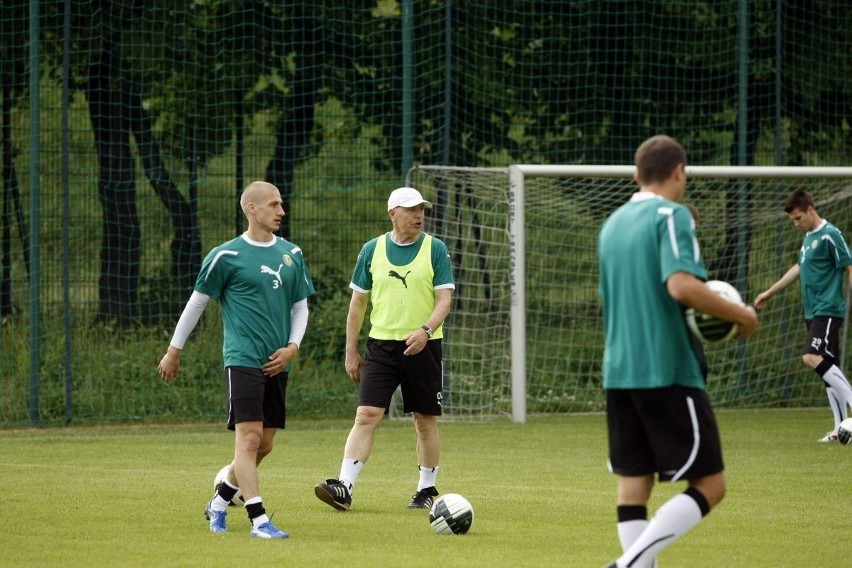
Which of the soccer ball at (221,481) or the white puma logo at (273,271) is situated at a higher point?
the white puma logo at (273,271)

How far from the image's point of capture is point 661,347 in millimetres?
5270

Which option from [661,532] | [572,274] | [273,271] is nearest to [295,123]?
[572,274]

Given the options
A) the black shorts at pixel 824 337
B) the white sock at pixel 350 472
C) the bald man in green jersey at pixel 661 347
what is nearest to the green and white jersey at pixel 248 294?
the white sock at pixel 350 472

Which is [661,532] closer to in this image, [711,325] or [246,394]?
[711,325]

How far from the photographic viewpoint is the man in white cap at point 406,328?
861 centimetres

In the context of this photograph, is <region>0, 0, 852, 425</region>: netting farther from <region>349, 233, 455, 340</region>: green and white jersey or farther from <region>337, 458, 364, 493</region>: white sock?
<region>337, 458, 364, 493</region>: white sock

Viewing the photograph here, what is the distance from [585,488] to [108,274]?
7.62 meters

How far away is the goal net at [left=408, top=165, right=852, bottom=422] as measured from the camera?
14.9m

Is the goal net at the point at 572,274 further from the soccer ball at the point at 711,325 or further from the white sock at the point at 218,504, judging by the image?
the soccer ball at the point at 711,325

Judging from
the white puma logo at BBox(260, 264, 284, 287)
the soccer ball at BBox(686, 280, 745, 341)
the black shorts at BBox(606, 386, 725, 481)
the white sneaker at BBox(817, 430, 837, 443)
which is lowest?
the white sneaker at BBox(817, 430, 837, 443)

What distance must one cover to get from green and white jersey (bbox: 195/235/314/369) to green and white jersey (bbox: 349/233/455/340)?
4.26 ft

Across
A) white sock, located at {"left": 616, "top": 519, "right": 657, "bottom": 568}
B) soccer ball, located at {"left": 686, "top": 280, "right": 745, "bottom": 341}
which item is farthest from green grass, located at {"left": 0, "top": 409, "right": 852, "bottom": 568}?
soccer ball, located at {"left": 686, "top": 280, "right": 745, "bottom": 341}

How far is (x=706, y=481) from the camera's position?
5.38m

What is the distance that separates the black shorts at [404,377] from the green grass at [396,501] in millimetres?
686
